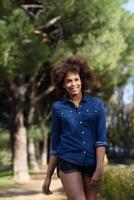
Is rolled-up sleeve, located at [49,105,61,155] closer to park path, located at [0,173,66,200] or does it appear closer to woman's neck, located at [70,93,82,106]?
woman's neck, located at [70,93,82,106]

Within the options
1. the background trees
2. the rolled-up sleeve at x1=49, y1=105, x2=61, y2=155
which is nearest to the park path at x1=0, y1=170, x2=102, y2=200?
the background trees

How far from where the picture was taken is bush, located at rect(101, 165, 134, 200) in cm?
912

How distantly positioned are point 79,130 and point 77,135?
0.04 m

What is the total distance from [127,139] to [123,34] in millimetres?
16790

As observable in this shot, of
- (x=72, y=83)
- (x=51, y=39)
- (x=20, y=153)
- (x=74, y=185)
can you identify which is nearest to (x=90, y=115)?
(x=72, y=83)

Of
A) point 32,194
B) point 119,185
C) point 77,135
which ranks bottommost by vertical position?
point 32,194

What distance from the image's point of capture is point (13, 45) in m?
18.2

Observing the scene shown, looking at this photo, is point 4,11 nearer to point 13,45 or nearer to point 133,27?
point 13,45

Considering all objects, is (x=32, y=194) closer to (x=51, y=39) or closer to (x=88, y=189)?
Result: (x=51, y=39)

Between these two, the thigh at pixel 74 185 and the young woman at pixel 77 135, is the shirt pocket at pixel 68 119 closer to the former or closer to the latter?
the young woman at pixel 77 135

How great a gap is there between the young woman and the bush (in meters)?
4.38

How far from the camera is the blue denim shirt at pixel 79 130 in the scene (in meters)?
4.38

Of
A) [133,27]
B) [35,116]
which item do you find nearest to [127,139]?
[35,116]

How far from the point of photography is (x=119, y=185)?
10.3m
